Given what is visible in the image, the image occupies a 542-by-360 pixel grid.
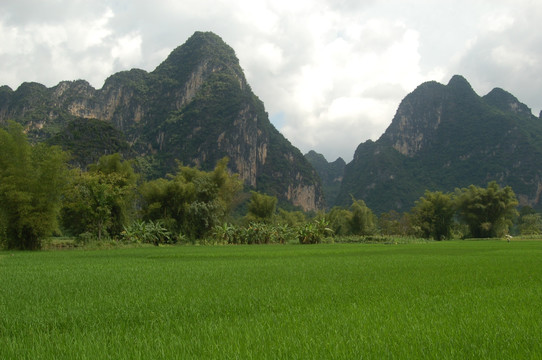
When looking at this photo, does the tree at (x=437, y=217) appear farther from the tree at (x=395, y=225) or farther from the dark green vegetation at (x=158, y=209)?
the tree at (x=395, y=225)

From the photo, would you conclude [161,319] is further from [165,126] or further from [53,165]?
[165,126]

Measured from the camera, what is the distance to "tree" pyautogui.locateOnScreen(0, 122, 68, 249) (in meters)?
18.8

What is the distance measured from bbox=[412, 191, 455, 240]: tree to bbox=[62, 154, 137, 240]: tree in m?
34.1

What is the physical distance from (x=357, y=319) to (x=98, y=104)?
152 meters

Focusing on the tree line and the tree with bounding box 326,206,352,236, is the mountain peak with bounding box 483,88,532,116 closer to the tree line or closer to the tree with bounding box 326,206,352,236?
the tree line

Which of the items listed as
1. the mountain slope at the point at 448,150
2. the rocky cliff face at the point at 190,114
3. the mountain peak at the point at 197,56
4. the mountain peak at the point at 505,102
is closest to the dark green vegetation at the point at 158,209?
the rocky cliff face at the point at 190,114

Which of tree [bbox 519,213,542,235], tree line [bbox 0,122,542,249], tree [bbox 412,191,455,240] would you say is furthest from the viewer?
tree [bbox 519,213,542,235]

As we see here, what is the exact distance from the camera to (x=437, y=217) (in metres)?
43.4

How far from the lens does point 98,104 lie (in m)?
136

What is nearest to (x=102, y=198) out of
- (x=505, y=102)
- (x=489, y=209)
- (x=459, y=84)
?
(x=489, y=209)

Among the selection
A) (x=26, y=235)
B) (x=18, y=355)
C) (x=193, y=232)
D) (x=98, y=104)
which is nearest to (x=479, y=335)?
(x=18, y=355)

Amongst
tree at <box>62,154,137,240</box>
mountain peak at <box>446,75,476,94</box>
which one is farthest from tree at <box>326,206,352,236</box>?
mountain peak at <box>446,75,476,94</box>

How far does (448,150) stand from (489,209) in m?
116

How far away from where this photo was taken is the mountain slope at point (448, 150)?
116312mm
